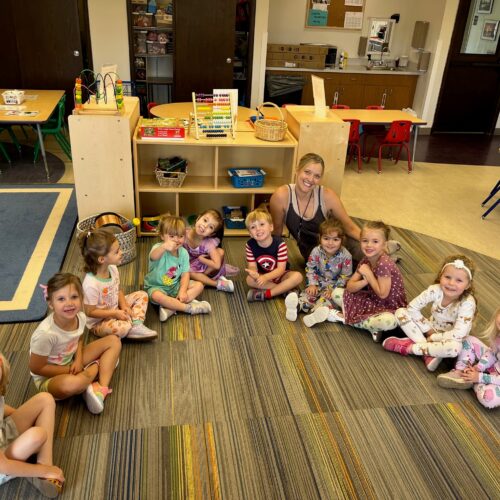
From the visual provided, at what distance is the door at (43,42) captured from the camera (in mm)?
6598

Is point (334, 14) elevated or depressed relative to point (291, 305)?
elevated

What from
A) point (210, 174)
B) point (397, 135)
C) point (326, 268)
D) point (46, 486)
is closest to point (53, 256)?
point (210, 174)

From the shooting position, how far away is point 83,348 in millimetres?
2545

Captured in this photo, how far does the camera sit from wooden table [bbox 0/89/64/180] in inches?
186

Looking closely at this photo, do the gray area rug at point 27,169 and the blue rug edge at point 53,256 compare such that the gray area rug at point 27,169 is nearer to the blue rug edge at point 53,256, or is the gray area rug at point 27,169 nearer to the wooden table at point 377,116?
the blue rug edge at point 53,256

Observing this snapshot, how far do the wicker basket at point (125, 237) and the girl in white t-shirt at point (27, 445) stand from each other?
167cm

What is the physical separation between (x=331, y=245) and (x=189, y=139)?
4.54 feet

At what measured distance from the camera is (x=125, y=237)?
3.59 meters

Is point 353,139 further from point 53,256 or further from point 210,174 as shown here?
point 53,256

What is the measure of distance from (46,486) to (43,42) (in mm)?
6348

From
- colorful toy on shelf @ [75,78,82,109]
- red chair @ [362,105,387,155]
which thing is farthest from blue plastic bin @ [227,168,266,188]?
red chair @ [362,105,387,155]

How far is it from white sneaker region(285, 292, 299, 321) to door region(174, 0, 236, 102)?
15.8ft

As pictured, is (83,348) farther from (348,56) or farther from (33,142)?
(348,56)

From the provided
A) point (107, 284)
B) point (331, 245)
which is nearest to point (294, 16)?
point (331, 245)
